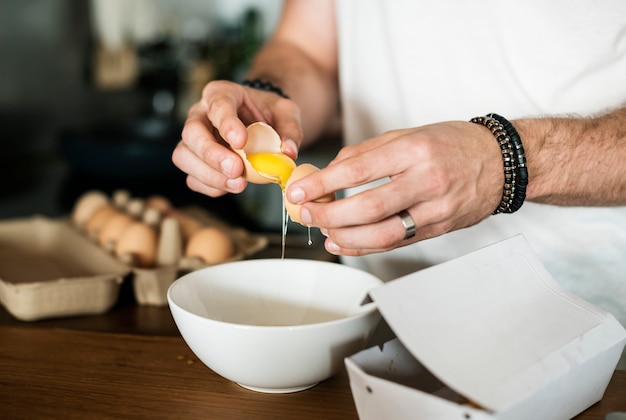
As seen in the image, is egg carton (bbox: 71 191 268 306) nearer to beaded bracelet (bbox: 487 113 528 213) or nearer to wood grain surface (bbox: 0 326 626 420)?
wood grain surface (bbox: 0 326 626 420)

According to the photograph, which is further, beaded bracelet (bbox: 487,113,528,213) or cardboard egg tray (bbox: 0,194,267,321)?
cardboard egg tray (bbox: 0,194,267,321)

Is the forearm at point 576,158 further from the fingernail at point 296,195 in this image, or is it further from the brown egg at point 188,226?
the brown egg at point 188,226

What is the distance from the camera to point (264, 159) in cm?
90

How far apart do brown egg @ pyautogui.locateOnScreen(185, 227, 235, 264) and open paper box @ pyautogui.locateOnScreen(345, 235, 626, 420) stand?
60 cm

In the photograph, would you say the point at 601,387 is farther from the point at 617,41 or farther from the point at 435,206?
the point at 617,41

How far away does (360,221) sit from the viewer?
0.77m

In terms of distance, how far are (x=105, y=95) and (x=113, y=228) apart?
5.61 feet

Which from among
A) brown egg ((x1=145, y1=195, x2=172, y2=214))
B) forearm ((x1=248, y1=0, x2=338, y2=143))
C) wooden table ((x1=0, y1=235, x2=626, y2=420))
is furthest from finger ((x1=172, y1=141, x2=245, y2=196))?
brown egg ((x1=145, y1=195, x2=172, y2=214))

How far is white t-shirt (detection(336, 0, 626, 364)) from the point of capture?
112cm

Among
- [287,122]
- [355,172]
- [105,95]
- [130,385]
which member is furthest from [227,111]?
[105,95]

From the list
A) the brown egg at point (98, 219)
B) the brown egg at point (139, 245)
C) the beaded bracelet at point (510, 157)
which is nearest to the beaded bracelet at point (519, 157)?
the beaded bracelet at point (510, 157)

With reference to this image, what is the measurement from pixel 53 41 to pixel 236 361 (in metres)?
2.26

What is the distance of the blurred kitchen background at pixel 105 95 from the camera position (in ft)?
7.23

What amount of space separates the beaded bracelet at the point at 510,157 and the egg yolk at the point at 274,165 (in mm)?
248
